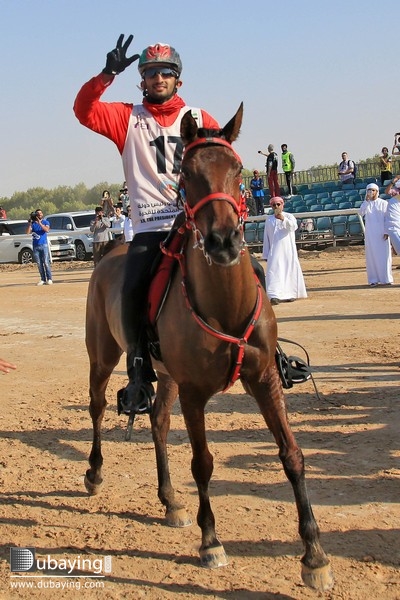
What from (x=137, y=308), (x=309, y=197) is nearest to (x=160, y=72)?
(x=137, y=308)

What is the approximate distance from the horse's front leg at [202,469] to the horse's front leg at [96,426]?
1592 mm

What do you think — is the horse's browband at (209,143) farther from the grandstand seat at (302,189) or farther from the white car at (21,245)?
the grandstand seat at (302,189)

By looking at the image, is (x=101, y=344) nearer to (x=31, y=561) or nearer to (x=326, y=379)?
(x=31, y=561)

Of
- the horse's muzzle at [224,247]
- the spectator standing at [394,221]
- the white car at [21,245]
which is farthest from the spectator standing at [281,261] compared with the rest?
the white car at [21,245]

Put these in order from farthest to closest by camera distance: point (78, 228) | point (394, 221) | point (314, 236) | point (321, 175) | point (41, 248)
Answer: point (321, 175) → point (78, 228) → point (314, 236) → point (41, 248) → point (394, 221)

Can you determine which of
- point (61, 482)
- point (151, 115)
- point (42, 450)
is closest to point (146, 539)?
point (61, 482)

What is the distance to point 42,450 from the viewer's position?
783 cm

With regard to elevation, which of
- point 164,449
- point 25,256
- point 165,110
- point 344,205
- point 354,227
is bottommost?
point 164,449

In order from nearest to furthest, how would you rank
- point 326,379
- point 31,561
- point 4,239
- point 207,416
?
1. point 31,561
2. point 207,416
3. point 326,379
4. point 4,239

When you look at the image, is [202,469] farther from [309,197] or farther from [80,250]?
[80,250]

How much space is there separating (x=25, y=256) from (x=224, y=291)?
102ft

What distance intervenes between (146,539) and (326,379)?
458cm

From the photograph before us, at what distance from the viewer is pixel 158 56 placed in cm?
575

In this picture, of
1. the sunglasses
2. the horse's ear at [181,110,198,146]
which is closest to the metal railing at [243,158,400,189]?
the sunglasses
